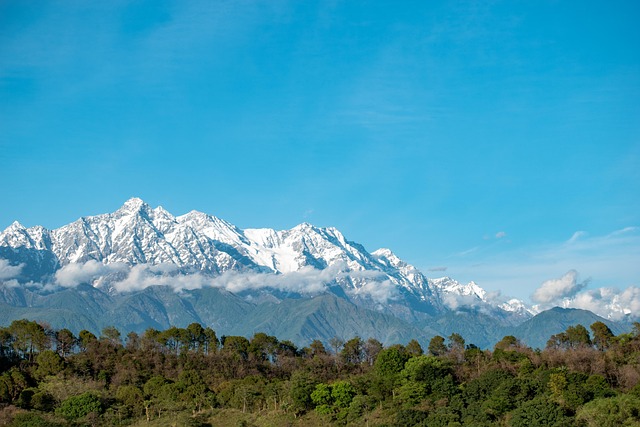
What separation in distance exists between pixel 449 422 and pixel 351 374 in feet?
139

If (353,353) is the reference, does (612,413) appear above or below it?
below

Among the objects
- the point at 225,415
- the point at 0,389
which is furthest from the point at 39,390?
the point at 225,415

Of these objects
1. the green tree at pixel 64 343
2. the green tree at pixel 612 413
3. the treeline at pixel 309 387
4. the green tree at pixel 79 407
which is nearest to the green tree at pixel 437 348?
the treeline at pixel 309 387

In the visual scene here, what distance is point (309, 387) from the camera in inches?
4742

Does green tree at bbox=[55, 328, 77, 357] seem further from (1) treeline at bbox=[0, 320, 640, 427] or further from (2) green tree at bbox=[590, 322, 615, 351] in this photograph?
(2) green tree at bbox=[590, 322, 615, 351]

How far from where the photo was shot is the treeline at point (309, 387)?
105000mm

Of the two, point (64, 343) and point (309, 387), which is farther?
point (64, 343)

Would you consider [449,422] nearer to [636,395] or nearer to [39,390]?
[636,395]

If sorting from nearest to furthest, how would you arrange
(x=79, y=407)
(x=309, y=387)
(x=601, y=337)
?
(x=79, y=407) → (x=309, y=387) → (x=601, y=337)

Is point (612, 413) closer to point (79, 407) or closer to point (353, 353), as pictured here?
point (353, 353)

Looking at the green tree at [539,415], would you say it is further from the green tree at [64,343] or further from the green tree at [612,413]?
the green tree at [64,343]

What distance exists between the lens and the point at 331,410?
116375 mm

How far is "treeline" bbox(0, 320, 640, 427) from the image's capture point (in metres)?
105

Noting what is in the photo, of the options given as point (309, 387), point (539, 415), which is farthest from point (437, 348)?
point (539, 415)
